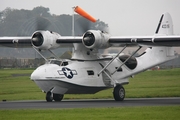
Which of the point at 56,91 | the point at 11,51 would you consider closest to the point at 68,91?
the point at 56,91

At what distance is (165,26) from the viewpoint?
1585 inches

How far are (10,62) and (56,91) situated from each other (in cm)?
5631

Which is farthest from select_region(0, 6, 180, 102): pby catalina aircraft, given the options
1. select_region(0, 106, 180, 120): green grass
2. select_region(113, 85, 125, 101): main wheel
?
select_region(0, 106, 180, 120): green grass

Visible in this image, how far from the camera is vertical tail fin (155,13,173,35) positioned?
40125 millimetres

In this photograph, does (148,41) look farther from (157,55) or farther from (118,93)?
(157,55)

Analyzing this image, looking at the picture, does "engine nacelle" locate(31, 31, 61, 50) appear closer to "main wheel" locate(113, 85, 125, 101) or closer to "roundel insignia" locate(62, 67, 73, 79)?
"roundel insignia" locate(62, 67, 73, 79)

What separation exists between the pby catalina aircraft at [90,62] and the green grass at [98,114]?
6.44 metres

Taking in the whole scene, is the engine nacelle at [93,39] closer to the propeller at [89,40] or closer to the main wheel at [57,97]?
the propeller at [89,40]

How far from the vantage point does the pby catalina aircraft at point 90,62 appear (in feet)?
113

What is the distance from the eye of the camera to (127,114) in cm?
2602

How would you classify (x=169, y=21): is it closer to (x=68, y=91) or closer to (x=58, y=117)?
(x=68, y=91)

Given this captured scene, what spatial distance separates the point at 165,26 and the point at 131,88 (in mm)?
9897

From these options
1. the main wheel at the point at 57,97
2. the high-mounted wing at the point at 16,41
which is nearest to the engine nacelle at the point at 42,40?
the high-mounted wing at the point at 16,41

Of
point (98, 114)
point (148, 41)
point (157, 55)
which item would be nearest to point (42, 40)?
point (148, 41)
